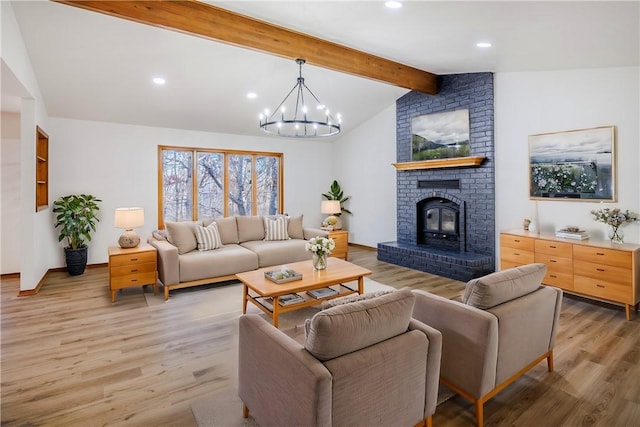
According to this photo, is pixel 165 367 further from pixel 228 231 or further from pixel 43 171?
pixel 43 171

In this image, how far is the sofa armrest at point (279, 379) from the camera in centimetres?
143

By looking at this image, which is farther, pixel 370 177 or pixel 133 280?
pixel 370 177

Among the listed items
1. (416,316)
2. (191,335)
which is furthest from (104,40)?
(416,316)

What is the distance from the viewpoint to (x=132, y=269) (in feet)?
14.3

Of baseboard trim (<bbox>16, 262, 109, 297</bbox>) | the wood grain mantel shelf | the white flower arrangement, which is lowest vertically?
baseboard trim (<bbox>16, 262, 109, 297</bbox>)

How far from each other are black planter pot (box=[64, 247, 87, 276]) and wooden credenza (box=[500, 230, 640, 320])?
20.5ft

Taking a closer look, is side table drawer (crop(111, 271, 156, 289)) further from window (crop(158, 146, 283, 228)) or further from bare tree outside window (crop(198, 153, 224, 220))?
bare tree outside window (crop(198, 153, 224, 220))

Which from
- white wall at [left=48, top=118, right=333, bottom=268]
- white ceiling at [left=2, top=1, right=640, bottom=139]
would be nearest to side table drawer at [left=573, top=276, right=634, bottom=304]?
white ceiling at [left=2, top=1, right=640, bottom=139]

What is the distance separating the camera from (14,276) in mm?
5293

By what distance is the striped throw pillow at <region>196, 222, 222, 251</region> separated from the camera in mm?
4992

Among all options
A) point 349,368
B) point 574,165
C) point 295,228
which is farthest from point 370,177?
point 349,368

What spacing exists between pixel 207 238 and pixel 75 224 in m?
2.06

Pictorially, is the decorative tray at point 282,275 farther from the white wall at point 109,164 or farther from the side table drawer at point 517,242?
the white wall at point 109,164

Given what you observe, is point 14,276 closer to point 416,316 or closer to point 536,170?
point 416,316
